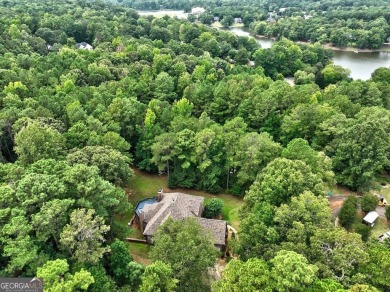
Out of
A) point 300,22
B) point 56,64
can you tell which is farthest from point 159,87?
point 300,22

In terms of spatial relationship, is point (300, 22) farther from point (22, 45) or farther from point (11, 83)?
point (11, 83)

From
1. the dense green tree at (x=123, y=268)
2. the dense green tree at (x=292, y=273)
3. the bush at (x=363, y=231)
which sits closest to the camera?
the dense green tree at (x=292, y=273)

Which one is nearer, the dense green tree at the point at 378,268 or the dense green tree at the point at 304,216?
the dense green tree at the point at 378,268

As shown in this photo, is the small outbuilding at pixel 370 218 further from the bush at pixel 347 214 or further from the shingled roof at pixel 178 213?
the shingled roof at pixel 178 213

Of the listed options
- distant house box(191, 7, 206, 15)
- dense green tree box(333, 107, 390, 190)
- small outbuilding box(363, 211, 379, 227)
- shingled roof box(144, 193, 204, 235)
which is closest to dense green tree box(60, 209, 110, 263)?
shingled roof box(144, 193, 204, 235)

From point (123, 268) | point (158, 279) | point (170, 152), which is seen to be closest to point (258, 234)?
point (158, 279)

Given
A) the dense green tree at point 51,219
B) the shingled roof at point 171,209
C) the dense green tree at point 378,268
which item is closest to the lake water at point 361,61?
the shingled roof at point 171,209

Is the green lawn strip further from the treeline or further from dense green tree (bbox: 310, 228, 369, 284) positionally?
the treeline
